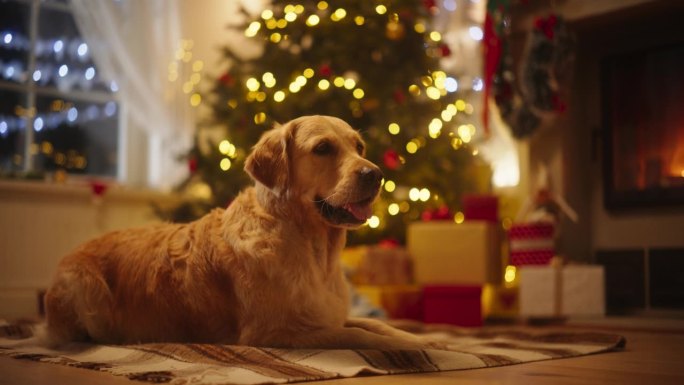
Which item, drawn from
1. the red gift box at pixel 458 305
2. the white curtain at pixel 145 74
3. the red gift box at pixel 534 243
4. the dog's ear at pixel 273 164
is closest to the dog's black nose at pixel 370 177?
the dog's ear at pixel 273 164

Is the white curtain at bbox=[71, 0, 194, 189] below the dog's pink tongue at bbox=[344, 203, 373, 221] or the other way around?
the other way around

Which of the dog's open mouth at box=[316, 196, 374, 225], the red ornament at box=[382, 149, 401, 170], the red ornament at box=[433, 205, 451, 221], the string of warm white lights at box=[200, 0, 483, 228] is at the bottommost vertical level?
the dog's open mouth at box=[316, 196, 374, 225]

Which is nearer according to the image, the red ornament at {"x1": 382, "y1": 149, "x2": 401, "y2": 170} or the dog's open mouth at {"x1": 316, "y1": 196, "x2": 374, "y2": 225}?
the dog's open mouth at {"x1": 316, "y1": 196, "x2": 374, "y2": 225}

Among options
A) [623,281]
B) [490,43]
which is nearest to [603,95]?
[490,43]

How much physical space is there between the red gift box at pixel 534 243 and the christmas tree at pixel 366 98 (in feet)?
1.71

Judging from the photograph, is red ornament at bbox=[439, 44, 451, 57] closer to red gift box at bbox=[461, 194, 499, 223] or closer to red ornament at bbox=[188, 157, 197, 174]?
red gift box at bbox=[461, 194, 499, 223]

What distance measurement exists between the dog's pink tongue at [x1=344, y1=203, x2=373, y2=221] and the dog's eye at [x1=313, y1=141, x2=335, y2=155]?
187 millimetres

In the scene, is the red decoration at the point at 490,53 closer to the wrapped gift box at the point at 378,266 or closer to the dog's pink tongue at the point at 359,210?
the wrapped gift box at the point at 378,266

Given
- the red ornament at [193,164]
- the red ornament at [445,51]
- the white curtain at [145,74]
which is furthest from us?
the white curtain at [145,74]

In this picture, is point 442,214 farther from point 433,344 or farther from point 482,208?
point 433,344

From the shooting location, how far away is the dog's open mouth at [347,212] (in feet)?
7.57

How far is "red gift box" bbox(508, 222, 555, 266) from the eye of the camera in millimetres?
→ 4273

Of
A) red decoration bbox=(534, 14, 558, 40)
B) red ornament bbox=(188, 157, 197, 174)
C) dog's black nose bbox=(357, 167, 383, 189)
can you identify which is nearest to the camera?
dog's black nose bbox=(357, 167, 383, 189)

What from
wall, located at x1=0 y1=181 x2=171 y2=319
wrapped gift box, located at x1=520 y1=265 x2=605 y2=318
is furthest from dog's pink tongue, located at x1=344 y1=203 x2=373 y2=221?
wall, located at x1=0 y1=181 x2=171 y2=319
